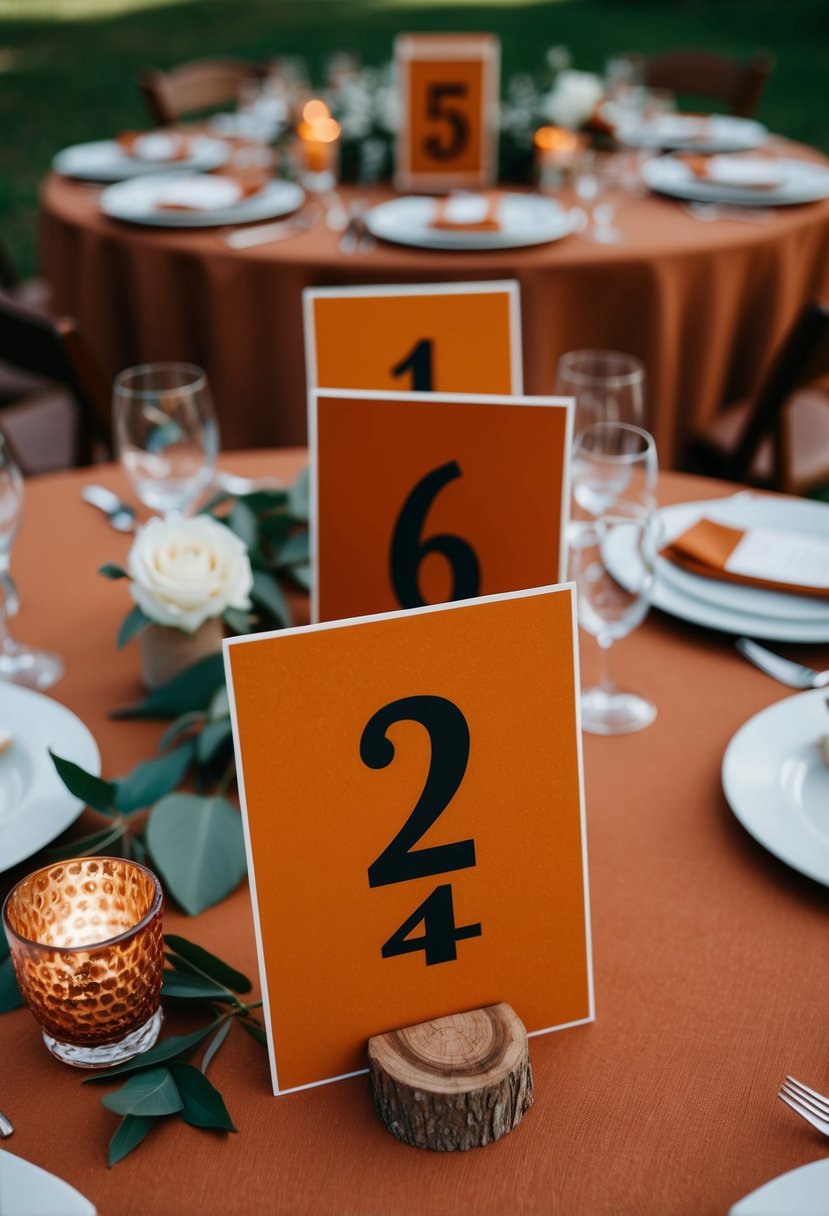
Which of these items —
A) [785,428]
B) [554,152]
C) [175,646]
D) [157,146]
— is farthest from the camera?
[157,146]

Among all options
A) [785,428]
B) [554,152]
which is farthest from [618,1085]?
[554,152]

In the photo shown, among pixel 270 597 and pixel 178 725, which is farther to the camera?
pixel 270 597

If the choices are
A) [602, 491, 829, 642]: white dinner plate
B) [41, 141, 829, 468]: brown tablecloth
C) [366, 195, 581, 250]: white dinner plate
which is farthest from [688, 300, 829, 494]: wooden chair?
[602, 491, 829, 642]: white dinner plate

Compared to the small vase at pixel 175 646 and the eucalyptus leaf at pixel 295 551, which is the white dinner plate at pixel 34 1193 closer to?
the small vase at pixel 175 646

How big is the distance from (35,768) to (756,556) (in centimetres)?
74

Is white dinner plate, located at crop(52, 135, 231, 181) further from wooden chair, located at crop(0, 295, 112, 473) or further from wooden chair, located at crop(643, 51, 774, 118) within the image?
wooden chair, located at crop(643, 51, 774, 118)

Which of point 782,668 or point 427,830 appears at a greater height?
point 427,830

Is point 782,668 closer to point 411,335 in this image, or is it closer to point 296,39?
point 411,335

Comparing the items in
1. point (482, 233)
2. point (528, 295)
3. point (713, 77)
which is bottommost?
point (528, 295)

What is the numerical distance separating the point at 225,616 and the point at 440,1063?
0.49 m

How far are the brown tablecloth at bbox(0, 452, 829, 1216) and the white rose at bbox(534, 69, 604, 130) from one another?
7.98 feet

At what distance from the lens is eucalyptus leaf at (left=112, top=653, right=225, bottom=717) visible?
3.24ft

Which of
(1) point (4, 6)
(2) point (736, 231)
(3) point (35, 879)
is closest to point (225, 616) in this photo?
(3) point (35, 879)

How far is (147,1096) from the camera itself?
64cm
